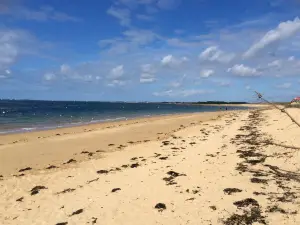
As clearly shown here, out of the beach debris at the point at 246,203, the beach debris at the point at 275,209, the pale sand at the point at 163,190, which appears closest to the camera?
the beach debris at the point at 275,209

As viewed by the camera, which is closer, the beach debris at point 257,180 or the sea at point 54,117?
the beach debris at point 257,180

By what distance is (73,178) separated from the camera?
37.2 feet

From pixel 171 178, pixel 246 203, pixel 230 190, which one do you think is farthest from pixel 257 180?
pixel 171 178

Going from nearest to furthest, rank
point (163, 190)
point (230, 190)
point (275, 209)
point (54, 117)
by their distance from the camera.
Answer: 1. point (275, 209)
2. point (230, 190)
3. point (163, 190)
4. point (54, 117)

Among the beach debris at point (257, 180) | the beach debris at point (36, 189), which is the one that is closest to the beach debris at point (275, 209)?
the beach debris at point (257, 180)

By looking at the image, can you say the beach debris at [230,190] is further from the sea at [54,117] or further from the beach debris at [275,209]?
the sea at [54,117]

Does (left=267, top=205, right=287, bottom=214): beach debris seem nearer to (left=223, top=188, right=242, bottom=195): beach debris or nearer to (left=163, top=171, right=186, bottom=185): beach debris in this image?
(left=223, top=188, right=242, bottom=195): beach debris

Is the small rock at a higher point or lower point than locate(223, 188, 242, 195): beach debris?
lower

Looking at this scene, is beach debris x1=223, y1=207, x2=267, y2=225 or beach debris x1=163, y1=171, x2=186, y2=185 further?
beach debris x1=163, y1=171, x2=186, y2=185

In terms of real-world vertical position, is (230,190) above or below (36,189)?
above

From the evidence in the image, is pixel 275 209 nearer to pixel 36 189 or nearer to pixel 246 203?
pixel 246 203

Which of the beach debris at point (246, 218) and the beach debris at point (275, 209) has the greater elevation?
the beach debris at point (275, 209)

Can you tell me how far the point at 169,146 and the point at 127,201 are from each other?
938 cm

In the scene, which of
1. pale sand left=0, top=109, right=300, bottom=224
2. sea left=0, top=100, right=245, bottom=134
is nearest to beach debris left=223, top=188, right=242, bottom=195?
pale sand left=0, top=109, right=300, bottom=224
